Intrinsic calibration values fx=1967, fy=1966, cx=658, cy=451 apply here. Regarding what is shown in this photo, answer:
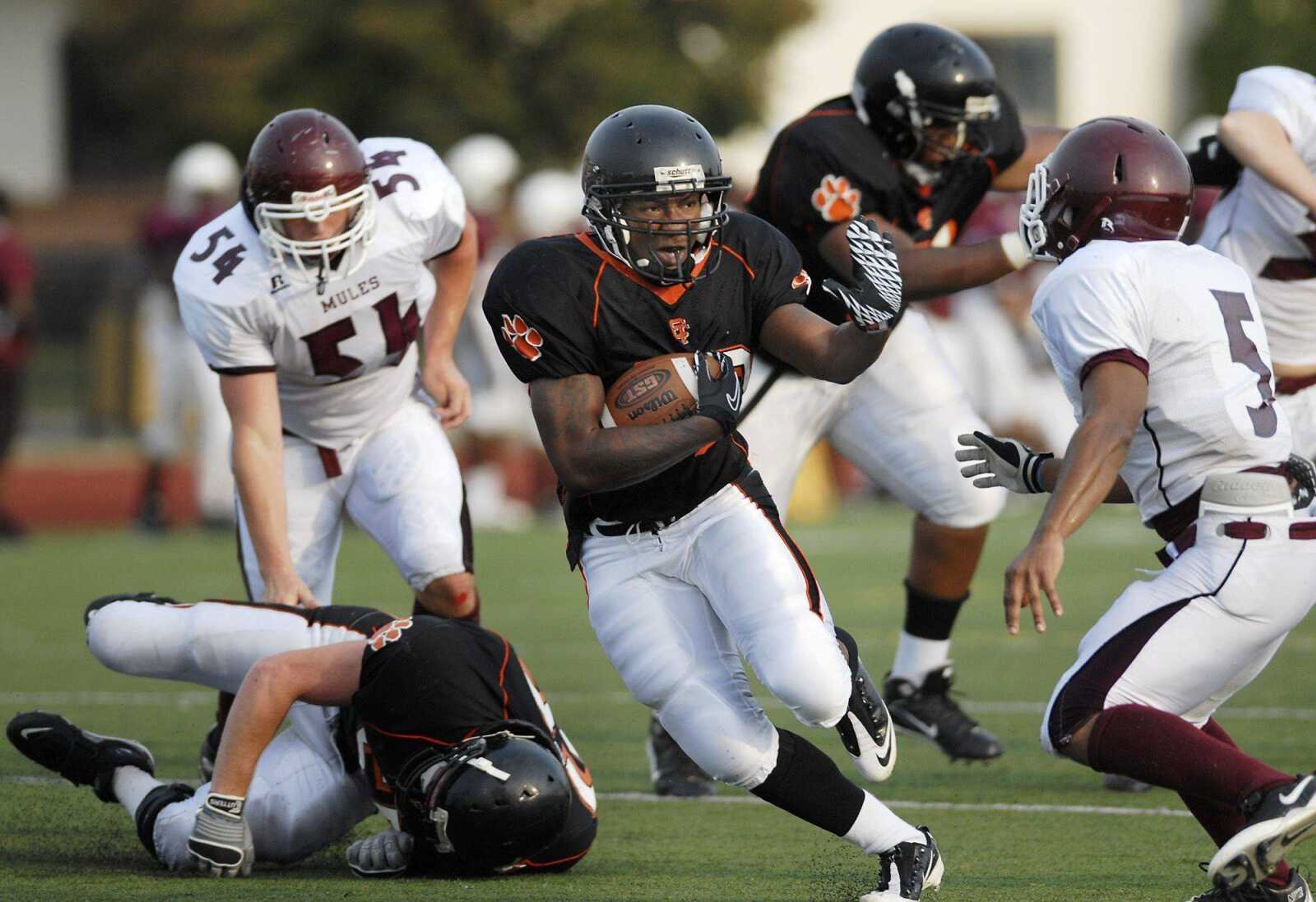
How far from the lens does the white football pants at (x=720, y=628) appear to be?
379 cm

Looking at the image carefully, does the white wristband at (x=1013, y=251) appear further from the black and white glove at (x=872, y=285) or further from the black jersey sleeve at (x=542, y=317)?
the black jersey sleeve at (x=542, y=317)

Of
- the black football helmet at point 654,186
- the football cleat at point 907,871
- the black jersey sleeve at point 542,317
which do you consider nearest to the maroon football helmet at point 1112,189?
the black football helmet at point 654,186

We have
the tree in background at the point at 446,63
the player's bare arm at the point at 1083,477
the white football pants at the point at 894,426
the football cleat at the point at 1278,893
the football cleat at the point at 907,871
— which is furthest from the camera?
the tree in background at the point at 446,63

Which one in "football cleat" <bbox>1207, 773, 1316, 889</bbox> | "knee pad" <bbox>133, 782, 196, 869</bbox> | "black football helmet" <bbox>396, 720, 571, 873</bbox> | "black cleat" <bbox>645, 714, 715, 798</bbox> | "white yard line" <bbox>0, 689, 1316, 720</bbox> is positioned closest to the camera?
"football cleat" <bbox>1207, 773, 1316, 889</bbox>

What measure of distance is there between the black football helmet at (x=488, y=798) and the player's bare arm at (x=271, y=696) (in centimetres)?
23

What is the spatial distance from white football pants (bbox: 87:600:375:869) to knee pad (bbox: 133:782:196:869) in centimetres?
→ 2

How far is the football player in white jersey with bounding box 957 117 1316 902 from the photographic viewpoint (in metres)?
3.51

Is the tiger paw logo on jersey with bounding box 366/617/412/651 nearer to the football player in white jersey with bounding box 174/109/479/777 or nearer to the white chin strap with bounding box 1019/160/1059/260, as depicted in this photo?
the football player in white jersey with bounding box 174/109/479/777

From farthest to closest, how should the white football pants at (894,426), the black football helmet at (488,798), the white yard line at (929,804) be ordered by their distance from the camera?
the white football pants at (894,426) → the white yard line at (929,804) → the black football helmet at (488,798)

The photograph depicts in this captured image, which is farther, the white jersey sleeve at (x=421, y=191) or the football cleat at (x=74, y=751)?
the white jersey sleeve at (x=421, y=191)

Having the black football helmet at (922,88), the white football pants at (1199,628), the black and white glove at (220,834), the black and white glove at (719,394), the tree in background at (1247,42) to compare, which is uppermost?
the black football helmet at (922,88)

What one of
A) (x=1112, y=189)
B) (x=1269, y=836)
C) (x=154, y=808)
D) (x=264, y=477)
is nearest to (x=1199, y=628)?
(x=1269, y=836)

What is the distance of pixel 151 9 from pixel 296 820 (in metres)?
16.6

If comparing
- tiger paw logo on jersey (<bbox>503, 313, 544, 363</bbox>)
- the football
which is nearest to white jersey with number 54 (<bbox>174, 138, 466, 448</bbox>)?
tiger paw logo on jersey (<bbox>503, 313, 544, 363</bbox>)
